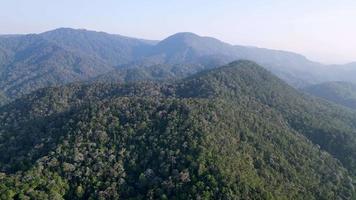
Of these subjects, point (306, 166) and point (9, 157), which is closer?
point (9, 157)

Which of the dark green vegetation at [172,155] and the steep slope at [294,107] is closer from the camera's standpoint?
the dark green vegetation at [172,155]

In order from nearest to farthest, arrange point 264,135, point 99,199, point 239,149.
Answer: point 99,199
point 239,149
point 264,135

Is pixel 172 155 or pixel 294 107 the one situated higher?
pixel 172 155

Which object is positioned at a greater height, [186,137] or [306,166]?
[186,137]

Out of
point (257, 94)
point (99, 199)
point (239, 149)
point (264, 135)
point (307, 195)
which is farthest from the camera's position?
point (257, 94)

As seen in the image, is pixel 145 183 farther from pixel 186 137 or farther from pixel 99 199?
pixel 186 137

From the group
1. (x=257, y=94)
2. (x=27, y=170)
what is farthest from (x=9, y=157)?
(x=257, y=94)

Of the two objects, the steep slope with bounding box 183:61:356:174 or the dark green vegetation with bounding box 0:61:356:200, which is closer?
the dark green vegetation with bounding box 0:61:356:200

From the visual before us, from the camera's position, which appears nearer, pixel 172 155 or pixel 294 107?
pixel 172 155
